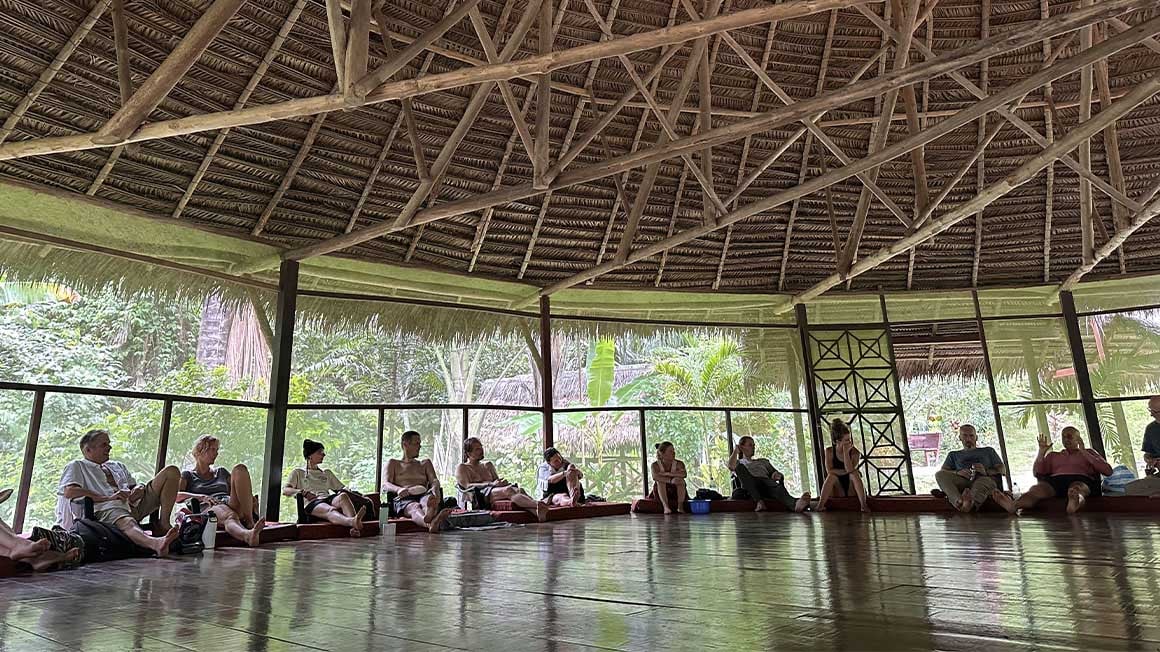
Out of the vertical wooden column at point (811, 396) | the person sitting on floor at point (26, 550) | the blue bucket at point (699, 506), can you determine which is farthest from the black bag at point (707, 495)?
the person sitting on floor at point (26, 550)

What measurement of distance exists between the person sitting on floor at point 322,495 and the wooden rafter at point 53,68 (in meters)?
3.39

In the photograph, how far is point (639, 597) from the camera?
7.21 feet

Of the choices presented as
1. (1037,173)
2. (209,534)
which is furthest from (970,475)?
(209,534)

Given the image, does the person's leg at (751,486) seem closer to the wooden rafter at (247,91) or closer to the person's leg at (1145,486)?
the person's leg at (1145,486)

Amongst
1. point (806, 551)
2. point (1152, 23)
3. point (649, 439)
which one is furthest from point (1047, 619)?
point (649, 439)

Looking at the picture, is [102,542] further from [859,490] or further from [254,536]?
[859,490]

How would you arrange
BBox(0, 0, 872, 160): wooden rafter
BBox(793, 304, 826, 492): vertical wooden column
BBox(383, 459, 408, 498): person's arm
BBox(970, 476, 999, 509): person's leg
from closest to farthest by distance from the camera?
BBox(0, 0, 872, 160): wooden rafter, BBox(970, 476, 999, 509): person's leg, BBox(383, 459, 408, 498): person's arm, BBox(793, 304, 826, 492): vertical wooden column

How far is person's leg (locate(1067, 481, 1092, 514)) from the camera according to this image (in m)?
5.45

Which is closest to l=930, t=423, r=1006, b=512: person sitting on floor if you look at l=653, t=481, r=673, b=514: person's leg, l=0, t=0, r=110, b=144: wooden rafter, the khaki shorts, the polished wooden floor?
the polished wooden floor

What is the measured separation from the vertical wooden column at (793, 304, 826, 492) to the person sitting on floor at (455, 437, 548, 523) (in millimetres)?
4318

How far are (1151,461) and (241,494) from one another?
7.63 m

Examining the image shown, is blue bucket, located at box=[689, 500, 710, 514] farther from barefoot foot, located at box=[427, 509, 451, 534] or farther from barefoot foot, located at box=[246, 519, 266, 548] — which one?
barefoot foot, located at box=[246, 519, 266, 548]

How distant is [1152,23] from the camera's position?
4.64 meters

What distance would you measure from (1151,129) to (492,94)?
763cm
